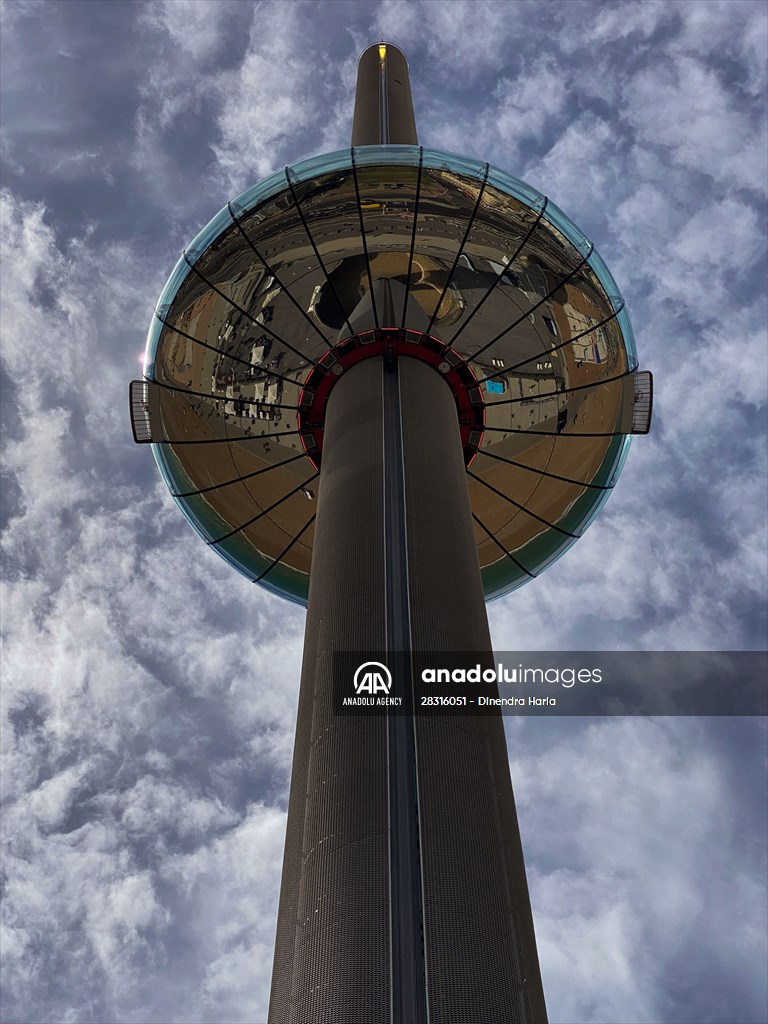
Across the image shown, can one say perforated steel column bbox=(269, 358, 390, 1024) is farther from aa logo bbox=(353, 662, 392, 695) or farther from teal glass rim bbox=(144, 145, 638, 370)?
teal glass rim bbox=(144, 145, 638, 370)

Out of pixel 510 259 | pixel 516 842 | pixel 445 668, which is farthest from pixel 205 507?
pixel 516 842

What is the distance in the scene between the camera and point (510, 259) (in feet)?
53.0

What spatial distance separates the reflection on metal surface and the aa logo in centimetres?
667

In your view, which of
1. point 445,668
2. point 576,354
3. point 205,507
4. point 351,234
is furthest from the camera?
point 205,507

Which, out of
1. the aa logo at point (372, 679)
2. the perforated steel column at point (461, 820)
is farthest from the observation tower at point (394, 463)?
the aa logo at point (372, 679)

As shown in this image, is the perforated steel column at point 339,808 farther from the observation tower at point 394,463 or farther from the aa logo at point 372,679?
the aa logo at point 372,679

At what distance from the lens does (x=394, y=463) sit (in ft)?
38.3

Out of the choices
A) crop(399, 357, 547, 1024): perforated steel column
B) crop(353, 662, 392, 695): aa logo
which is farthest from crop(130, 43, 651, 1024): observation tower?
crop(353, 662, 392, 695): aa logo

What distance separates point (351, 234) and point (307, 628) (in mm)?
8316

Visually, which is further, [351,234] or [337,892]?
[351,234]

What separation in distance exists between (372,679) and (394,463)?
347 cm

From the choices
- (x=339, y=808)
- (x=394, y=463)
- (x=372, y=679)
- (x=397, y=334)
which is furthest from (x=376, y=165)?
(x=339, y=808)

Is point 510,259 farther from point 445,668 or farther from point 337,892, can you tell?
point 337,892

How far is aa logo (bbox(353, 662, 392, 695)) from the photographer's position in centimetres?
897
